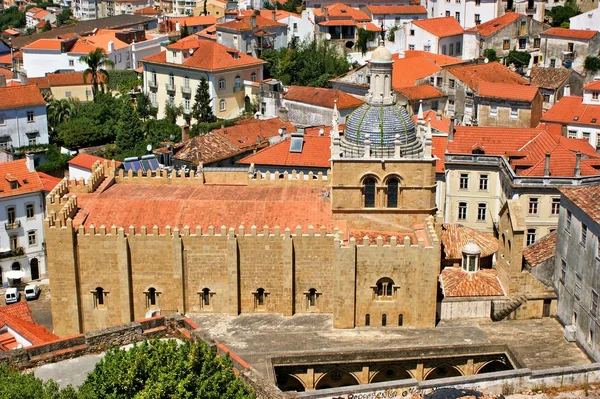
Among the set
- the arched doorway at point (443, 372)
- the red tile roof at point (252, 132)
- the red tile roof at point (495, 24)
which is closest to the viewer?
the arched doorway at point (443, 372)

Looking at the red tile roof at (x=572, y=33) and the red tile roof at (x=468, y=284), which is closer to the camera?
the red tile roof at (x=468, y=284)

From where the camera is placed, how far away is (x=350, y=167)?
54000mm

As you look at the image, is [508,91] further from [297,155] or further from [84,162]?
[84,162]

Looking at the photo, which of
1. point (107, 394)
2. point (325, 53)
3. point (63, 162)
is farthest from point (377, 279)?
point (325, 53)

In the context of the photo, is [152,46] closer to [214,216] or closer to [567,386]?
[214,216]

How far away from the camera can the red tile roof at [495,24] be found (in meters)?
122

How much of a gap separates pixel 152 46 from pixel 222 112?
117ft

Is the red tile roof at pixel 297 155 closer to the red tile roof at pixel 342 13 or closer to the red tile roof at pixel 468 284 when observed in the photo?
the red tile roof at pixel 468 284

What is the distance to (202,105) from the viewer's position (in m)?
111

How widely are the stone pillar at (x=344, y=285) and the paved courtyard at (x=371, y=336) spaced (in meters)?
0.70

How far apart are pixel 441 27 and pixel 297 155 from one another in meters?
54.0

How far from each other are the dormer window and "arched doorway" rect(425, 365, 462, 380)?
7.78 metres

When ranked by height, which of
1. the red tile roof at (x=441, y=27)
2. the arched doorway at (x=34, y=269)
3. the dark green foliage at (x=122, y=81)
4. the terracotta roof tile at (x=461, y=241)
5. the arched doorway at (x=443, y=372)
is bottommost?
the arched doorway at (x=34, y=269)

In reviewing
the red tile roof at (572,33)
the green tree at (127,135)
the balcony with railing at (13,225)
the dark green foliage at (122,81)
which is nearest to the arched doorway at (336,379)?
the balcony with railing at (13,225)
